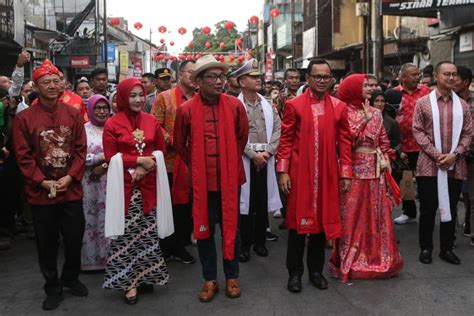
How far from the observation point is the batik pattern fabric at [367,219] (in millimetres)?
4977

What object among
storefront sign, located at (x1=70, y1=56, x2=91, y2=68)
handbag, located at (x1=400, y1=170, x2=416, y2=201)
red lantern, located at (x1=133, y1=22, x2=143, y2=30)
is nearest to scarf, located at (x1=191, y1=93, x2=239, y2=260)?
handbag, located at (x1=400, y1=170, x2=416, y2=201)

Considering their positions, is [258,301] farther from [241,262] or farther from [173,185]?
[173,185]

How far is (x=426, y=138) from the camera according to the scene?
210 inches

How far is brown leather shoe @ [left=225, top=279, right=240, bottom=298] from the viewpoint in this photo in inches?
181

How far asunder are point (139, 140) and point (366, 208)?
6.87 ft

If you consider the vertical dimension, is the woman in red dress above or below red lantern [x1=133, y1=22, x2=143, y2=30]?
below

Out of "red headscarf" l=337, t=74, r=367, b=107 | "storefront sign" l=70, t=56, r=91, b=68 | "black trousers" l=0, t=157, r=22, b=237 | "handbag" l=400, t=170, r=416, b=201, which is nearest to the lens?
"red headscarf" l=337, t=74, r=367, b=107

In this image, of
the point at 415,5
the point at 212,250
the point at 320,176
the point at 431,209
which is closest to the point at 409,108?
the point at 431,209

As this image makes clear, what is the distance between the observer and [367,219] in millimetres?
5035

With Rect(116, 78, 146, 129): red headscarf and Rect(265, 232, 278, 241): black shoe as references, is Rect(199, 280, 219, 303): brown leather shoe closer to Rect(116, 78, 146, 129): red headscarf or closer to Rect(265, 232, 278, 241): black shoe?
Rect(116, 78, 146, 129): red headscarf

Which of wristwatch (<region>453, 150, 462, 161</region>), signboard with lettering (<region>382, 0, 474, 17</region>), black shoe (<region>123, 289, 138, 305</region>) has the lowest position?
black shoe (<region>123, 289, 138, 305</region>)

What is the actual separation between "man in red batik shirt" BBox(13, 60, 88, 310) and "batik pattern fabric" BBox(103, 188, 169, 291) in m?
0.36

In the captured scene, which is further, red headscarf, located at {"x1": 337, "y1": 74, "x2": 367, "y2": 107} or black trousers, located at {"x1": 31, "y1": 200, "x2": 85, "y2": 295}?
red headscarf, located at {"x1": 337, "y1": 74, "x2": 367, "y2": 107}

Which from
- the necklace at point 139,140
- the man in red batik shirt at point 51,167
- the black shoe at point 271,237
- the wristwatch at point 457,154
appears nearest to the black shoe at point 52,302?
the man in red batik shirt at point 51,167
